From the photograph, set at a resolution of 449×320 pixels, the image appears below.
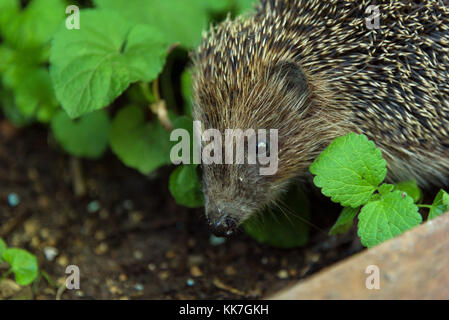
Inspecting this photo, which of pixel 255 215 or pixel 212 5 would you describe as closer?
pixel 255 215

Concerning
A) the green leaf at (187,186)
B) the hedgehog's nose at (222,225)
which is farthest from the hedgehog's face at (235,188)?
the green leaf at (187,186)

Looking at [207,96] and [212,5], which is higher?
[212,5]

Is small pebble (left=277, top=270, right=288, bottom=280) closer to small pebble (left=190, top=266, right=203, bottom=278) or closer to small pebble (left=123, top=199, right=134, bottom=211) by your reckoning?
small pebble (left=190, top=266, right=203, bottom=278)

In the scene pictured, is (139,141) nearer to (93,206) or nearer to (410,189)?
(93,206)

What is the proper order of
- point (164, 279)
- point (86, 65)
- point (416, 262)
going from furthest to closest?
1. point (164, 279)
2. point (86, 65)
3. point (416, 262)

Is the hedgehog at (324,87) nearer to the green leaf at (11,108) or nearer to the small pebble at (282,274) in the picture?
the small pebble at (282,274)

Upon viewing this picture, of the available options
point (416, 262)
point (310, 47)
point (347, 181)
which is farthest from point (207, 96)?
point (416, 262)

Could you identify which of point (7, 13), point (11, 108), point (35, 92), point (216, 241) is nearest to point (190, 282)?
point (216, 241)

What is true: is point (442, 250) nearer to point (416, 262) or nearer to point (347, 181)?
point (416, 262)
